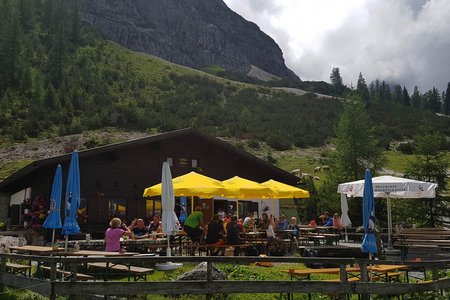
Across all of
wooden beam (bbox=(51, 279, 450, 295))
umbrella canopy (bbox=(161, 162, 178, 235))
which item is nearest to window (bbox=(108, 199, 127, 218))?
umbrella canopy (bbox=(161, 162, 178, 235))

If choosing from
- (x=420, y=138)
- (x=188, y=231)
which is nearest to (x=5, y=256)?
(x=188, y=231)

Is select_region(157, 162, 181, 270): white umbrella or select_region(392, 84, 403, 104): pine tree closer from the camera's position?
select_region(157, 162, 181, 270): white umbrella

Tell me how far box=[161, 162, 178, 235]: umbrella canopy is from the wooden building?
7.77 meters

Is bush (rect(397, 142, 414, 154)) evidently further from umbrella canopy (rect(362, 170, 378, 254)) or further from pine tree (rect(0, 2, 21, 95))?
umbrella canopy (rect(362, 170, 378, 254))

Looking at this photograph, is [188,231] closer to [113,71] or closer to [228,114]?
[228,114]

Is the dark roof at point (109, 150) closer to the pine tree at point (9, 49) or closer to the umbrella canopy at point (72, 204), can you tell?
the umbrella canopy at point (72, 204)

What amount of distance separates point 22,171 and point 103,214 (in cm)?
375

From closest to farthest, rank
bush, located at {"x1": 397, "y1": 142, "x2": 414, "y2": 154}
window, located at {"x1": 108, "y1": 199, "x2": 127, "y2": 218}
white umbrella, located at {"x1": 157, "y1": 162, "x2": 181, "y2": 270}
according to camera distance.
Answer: white umbrella, located at {"x1": 157, "y1": 162, "x2": 181, "y2": 270} → window, located at {"x1": 108, "y1": 199, "x2": 127, "y2": 218} → bush, located at {"x1": 397, "y1": 142, "x2": 414, "y2": 154}

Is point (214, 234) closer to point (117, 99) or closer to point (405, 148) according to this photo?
point (405, 148)

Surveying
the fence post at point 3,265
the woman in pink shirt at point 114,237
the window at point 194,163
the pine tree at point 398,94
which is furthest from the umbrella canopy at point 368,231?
the pine tree at point 398,94

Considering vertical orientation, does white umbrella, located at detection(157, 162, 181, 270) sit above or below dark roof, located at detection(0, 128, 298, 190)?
below

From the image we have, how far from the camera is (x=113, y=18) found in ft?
544

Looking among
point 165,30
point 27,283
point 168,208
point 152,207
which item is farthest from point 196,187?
point 165,30

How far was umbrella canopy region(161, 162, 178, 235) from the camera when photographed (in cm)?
1204
